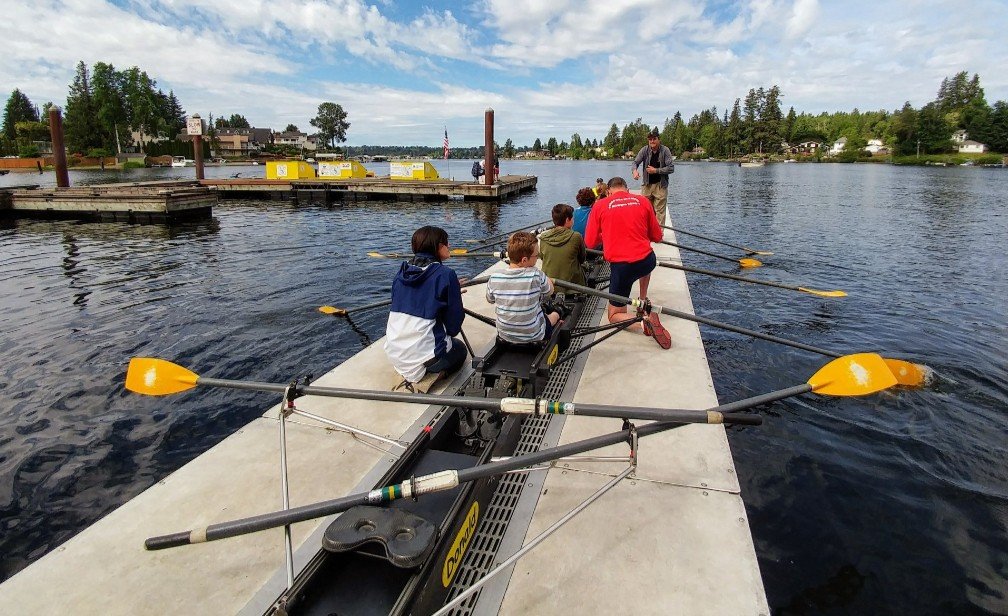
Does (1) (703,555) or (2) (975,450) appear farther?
(2) (975,450)

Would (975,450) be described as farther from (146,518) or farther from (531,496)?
(146,518)

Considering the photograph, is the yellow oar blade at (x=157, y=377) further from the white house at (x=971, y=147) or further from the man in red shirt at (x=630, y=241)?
the white house at (x=971, y=147)

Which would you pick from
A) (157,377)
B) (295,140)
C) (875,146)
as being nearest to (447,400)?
(157,377)

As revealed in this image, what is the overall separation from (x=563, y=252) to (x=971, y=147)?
15660 cm

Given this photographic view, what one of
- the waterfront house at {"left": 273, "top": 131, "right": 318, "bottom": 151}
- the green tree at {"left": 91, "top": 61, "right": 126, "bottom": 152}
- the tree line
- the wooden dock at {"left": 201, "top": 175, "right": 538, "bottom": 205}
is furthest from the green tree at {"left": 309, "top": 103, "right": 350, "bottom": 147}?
the wooden dock at {"left": 201, "top": 175, "right": 538, "bottom": 205}

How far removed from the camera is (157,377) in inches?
174

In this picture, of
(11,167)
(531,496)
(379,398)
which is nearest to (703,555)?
(531,496)

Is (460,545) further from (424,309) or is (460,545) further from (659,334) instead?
(659,334)

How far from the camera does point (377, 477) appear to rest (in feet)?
13.5

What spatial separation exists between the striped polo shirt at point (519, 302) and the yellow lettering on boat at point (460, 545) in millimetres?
2287

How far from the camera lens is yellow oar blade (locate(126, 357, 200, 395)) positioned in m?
4.35

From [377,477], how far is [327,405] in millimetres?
1551

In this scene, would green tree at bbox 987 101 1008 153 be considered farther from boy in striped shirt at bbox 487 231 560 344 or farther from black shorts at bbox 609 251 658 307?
boy in striped shirt at bbox 487 231 560 344

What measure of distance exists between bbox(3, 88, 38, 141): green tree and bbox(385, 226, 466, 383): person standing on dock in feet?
479
